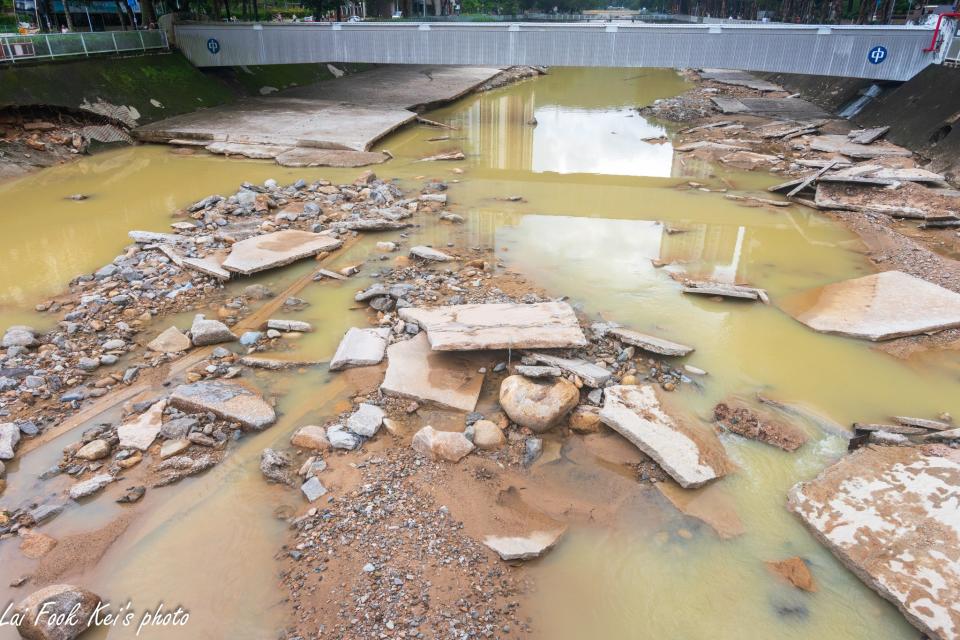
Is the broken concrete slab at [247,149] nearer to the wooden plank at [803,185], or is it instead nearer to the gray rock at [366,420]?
the gray rock at [366,420]

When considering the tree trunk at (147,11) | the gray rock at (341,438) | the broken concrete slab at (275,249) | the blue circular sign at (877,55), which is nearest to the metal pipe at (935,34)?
the blue circular sign at (877,55)

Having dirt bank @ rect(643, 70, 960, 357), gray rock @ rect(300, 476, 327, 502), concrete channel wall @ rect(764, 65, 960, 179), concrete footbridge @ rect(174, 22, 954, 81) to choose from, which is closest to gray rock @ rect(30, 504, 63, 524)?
gray rock @ rect(300, 476, 327, 502)

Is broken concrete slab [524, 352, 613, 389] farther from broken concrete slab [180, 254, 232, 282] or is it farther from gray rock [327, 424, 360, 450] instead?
broken concrete slab [180, 254, 232, 282]

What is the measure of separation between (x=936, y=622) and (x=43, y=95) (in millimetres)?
18304

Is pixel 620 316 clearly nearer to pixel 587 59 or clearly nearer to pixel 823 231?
pixel 823 231

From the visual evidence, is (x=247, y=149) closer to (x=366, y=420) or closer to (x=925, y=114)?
(x=366, y=420)

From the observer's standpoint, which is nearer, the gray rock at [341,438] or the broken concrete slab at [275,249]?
the gray rock at [341,438]

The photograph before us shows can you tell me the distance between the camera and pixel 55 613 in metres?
3.08

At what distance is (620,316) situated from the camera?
6.55 metres

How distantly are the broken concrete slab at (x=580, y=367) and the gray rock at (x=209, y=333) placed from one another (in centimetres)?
Answer: 314

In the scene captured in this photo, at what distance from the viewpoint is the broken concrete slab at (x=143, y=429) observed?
447cm

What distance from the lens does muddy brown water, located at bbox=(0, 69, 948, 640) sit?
3.38 metres

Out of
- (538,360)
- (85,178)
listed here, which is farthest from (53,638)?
(85,178)

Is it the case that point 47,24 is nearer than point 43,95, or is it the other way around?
point 43,95
